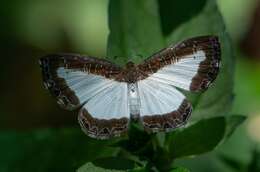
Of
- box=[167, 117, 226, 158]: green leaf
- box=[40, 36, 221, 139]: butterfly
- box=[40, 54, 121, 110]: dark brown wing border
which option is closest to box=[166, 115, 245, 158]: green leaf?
box=[167, 117, 226, 158]: green leaf

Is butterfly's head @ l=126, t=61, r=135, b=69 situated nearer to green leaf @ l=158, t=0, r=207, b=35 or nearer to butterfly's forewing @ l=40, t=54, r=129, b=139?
butterfly's forewing @ l=40, t=54, r=129, b=139

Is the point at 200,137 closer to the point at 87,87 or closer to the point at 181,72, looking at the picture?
the point at 181,72

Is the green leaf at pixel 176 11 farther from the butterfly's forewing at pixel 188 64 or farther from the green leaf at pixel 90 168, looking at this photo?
the green leaf at pixel 90 168

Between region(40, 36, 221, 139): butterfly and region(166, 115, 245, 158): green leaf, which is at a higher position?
region(40, 36, 221, 139): butterfly

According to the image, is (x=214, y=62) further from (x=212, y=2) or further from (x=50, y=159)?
(x=50, y=159)

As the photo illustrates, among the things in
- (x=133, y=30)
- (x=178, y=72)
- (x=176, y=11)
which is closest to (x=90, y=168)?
(x=178, y=72)

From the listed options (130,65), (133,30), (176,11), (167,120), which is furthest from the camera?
(176,11)
